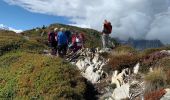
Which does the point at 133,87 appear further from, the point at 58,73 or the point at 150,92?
the point at 58,73

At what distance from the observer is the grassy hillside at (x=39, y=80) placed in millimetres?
23766

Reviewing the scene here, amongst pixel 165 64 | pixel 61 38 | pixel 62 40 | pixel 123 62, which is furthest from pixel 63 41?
pixel 165 64

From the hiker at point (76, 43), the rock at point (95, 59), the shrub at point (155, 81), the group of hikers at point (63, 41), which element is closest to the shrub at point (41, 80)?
the rock at point (95, 59)

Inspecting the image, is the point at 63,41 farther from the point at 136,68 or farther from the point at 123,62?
the point at 136,68

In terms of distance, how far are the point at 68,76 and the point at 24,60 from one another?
4.96m

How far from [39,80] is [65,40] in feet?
27.1

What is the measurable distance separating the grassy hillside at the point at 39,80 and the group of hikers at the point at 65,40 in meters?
3.76

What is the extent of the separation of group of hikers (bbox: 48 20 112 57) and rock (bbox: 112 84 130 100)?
1044 cm

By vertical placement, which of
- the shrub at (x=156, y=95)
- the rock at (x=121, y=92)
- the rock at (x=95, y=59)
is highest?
the rock at (x=95, y=59)

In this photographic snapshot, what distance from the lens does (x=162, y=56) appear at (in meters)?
26.8

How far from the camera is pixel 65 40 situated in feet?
108

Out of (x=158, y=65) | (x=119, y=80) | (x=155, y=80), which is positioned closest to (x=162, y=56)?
(x=158, y=65)

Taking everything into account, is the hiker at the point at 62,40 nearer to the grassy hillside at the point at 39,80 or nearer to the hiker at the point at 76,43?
the hiker at the point at 76,43

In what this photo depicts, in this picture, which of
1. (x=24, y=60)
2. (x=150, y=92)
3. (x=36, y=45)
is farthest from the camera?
(x=36, y=45)
